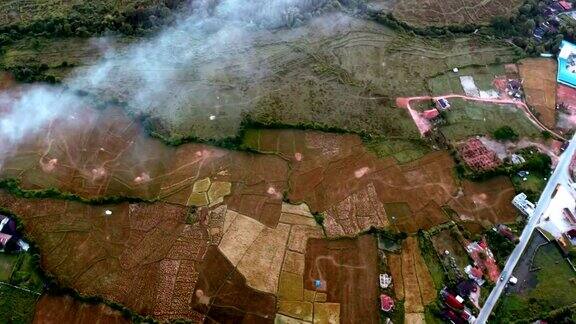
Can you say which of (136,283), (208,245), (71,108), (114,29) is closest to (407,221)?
(208,245)

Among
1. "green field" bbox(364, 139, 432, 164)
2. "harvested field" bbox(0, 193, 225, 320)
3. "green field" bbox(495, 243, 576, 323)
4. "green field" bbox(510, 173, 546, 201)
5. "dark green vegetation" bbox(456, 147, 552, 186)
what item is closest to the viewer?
"harvested field" bbox(0, 193, 225, 320)

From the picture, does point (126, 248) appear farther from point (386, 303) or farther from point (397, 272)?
point (397, 272)

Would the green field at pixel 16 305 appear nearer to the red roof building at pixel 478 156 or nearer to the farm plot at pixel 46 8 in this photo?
the farm plot at pixel 46 8

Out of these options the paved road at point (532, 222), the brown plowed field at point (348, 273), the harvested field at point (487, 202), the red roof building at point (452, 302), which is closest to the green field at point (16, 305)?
the brown plowed field at point (348, 273)

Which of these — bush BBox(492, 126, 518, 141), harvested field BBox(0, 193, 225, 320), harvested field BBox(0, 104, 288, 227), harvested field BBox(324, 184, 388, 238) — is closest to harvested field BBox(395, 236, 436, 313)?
harvested field BBox(324, 184, 388, 238)

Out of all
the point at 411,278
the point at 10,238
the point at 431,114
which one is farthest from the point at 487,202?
the point at 10,238

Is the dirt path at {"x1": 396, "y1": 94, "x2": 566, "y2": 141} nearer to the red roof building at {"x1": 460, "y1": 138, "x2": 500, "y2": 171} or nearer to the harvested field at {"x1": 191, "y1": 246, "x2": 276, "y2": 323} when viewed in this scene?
the red roof building at {"x1": 460, "y1": 138, "x2": 500, "y2": 171}

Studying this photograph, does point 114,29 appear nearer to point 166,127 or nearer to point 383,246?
Answer: point 166,127
